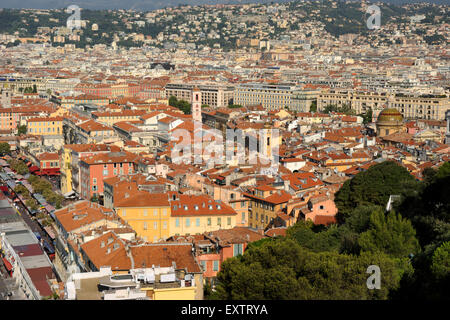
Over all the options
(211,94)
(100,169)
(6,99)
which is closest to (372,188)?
(100,169)

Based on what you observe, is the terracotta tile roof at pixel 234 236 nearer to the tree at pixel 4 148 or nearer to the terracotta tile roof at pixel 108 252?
the terracotta tile roof at pixel 108 252

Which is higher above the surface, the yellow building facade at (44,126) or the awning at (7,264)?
the yellow building facade at (44,126)

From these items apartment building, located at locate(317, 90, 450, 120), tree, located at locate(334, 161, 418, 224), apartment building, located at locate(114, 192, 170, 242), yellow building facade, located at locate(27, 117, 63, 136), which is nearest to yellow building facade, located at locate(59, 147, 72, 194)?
apartment building, located at locate(114, 192, 170, 242)

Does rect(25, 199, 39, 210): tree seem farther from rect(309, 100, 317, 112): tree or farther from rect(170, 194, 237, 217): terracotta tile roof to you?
rect(309, 100, 317, 112): tree

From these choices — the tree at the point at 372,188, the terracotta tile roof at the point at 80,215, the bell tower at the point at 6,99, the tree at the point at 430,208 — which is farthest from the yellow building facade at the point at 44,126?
the tree at the point at 430,208

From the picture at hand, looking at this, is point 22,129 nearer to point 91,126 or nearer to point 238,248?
point 91,126

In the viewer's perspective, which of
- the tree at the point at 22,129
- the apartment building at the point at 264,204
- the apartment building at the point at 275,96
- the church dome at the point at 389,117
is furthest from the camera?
the apartment building at the point at 275,96
